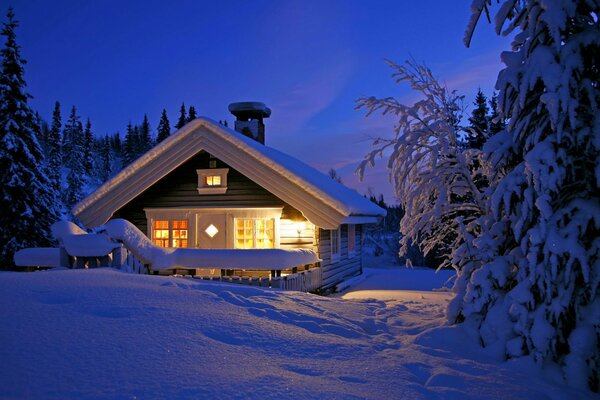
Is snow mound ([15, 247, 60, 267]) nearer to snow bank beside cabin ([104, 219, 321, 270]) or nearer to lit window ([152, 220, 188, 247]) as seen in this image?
snow bank beside cabin ([104, 219, 321, 270])

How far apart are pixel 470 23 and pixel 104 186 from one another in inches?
505

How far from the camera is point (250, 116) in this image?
19.4 meters

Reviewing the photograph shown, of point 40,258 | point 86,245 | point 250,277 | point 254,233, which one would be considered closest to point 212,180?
point 254,233

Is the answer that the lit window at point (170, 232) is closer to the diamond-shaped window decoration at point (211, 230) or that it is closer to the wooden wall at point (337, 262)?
the diamond-shaped window decoration at point (211, 230)

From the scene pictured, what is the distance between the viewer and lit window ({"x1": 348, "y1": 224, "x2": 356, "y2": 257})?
1919 cm

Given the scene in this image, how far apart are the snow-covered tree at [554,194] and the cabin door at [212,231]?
1009cm

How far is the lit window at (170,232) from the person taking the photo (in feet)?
50.0

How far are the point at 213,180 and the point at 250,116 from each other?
559 centimetres

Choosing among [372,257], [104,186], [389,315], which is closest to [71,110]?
[372,257]

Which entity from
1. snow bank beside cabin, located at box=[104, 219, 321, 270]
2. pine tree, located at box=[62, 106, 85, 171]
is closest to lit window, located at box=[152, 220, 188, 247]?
snow bank beside cabin, located at box=[104, 219, 321, 270]

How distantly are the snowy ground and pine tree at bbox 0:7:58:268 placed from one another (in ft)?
54.6

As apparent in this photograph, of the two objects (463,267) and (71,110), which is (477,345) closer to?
(463,267)

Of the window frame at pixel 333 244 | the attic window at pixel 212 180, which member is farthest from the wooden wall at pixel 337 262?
the attic window at pixel 212 180

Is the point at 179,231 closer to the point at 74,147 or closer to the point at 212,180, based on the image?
the point at 212,180
